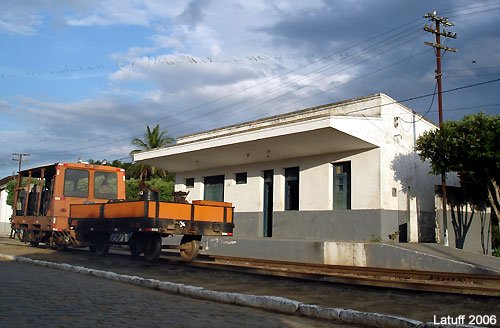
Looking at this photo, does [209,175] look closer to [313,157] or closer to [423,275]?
[313,157]

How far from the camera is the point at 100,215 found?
16016 millimetres

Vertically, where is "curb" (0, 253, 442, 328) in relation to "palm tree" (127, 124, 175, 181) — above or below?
below

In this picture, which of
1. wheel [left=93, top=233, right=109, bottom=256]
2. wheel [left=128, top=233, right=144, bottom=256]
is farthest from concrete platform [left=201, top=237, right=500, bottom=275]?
wheel [left=93, top=233, right=109, bottom=256]

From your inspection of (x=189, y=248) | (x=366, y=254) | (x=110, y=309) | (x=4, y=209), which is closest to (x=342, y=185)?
(x=366, y=254)

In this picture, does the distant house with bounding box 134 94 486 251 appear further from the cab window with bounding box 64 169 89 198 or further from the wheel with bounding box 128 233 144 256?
the wheel with bounding box 128 233 144 256

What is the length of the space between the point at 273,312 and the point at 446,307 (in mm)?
2660

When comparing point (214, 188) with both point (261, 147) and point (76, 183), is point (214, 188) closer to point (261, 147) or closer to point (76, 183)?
point (261, 147)

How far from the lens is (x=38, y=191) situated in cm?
1872

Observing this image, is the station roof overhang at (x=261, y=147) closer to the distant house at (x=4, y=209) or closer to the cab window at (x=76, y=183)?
the cab window at (x=76, y=183)

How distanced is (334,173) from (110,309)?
1632 centimetres

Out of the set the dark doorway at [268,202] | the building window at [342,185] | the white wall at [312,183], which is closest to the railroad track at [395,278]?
the white wall at [312,183]

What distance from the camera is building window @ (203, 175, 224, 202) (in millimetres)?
28528

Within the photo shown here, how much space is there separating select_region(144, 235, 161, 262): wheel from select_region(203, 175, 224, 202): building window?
508 inches

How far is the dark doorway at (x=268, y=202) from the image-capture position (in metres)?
25.6
